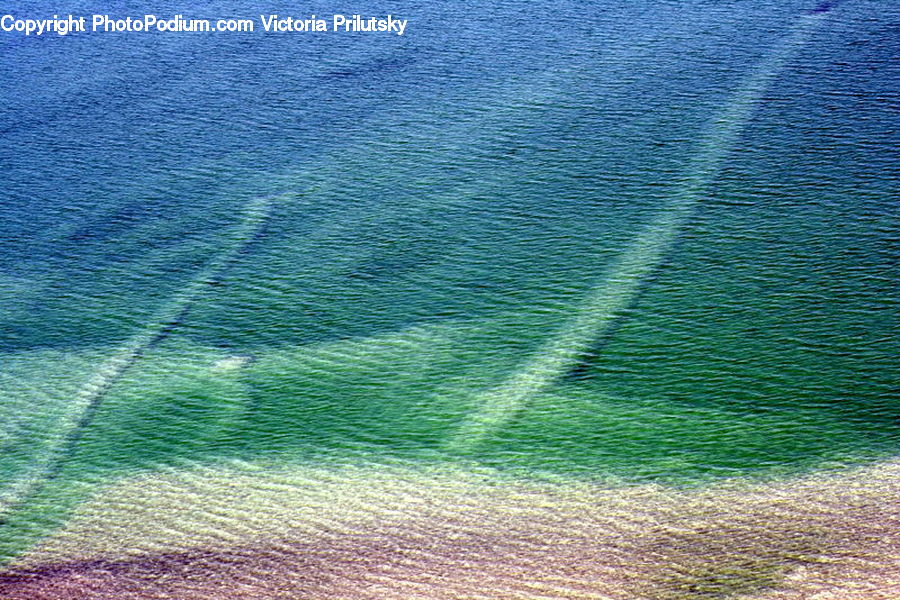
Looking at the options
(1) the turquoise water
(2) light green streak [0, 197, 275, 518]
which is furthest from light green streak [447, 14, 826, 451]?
(2) light green streak [0, 197, 275, 518]

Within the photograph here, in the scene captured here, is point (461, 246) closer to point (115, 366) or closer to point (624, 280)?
point (624, 280)

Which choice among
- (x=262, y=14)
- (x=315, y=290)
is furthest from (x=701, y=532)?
(x=262, y=14)

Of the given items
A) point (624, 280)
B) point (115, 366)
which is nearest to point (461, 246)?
point (624, 280)

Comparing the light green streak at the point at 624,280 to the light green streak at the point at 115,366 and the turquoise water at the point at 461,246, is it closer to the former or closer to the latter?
the turquoise water at the point at 461,246

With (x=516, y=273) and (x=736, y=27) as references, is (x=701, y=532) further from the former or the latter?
(x=736, y=27)

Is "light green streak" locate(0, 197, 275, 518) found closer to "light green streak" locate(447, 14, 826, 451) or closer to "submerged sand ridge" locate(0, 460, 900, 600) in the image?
"submerged sand ridge" locate(0, 460, 900, 600)

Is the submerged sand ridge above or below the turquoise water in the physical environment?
below

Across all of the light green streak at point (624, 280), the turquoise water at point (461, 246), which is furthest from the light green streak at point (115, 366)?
the light green streak at point (624, 280)
